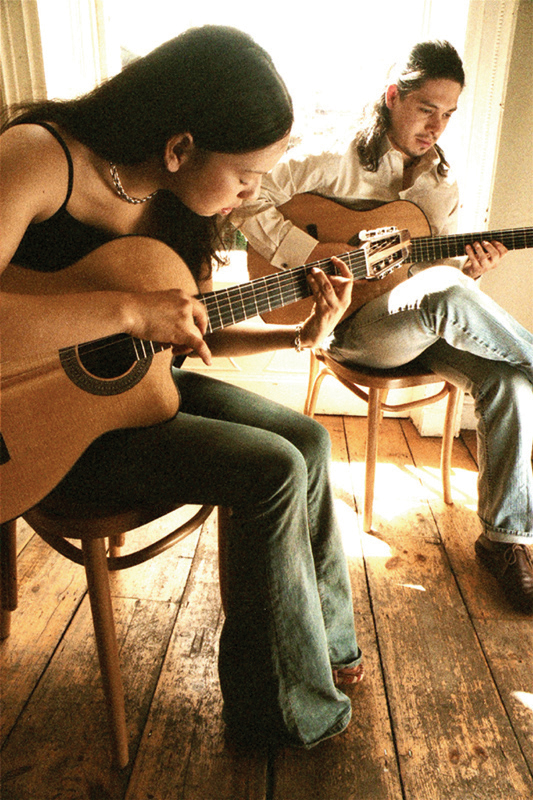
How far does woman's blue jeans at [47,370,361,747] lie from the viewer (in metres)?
0.96

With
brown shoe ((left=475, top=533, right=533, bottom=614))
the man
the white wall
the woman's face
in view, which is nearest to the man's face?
the man

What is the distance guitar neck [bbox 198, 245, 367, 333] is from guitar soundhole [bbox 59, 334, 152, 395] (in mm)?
189

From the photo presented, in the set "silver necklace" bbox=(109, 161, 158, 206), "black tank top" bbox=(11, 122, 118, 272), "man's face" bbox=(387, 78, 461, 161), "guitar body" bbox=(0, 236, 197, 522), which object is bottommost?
"guitar body" bbox=(0, 236, 197, 522)

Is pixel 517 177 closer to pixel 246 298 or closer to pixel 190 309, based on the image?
pixel 246 298

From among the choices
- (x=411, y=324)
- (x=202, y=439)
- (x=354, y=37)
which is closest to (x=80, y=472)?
(x=202, y=439)

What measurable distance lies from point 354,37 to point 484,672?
2352 millimetres

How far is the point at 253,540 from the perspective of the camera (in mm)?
978

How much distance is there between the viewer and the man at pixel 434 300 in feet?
4.95

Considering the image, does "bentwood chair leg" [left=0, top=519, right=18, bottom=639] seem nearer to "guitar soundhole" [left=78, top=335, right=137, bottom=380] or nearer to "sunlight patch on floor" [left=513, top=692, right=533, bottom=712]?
"guitar soundhole" [left=78, top=335, right=137, bottom=380]

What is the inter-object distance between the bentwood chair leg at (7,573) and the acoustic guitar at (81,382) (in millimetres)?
468

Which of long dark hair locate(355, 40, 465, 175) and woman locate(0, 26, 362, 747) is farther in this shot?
long dark hair locate(355, 40, 465, 175)

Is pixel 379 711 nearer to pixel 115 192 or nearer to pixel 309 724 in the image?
pixel 309 724

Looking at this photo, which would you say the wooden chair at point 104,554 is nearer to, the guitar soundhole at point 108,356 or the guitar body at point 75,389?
the guitar body at point 75,389

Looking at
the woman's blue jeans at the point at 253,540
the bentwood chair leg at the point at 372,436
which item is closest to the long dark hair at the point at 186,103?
the woman's blue jeans at the point at 253,540
